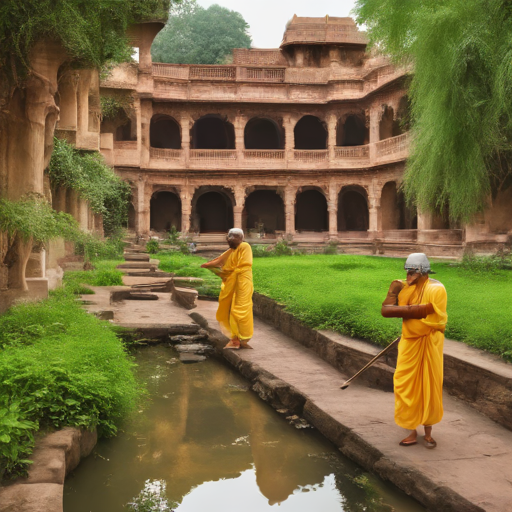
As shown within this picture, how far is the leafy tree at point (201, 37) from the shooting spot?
3900 centimetres

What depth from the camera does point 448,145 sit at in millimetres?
10789

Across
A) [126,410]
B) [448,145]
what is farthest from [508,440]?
[448,145]

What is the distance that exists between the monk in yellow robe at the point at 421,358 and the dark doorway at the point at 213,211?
24.9 metres

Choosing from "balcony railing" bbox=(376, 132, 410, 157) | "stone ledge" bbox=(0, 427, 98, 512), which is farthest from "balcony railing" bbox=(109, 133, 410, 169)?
"stone ledge" bbox=(0, 427, 98, 512)

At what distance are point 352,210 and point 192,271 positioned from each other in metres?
14.9

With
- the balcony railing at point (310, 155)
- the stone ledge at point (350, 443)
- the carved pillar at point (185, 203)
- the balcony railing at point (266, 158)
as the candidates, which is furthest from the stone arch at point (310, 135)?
the stone ledge at point (350, 443)

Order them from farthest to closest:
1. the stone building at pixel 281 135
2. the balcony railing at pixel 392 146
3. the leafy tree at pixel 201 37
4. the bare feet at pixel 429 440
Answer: the leafy tree at pixel 201 37, the stone building at pixel 281 135, the balcony railing at pixel 392 146, the bare feet at pixel 429 440

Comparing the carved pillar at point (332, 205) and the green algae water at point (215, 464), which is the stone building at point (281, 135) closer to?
the carved pillar at point (332, 205)

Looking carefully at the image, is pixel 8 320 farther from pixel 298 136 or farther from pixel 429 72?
pixel 298 136

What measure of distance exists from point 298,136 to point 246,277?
23.1 m

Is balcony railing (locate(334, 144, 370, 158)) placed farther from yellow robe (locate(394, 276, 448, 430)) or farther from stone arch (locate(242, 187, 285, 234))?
yellow robe (locate(394, 276, 448, 430))

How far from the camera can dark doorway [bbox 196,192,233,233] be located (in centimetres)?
2881

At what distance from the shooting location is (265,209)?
95.7 feet

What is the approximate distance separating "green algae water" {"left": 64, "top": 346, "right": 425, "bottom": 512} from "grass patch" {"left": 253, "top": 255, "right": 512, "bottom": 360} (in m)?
2.07
